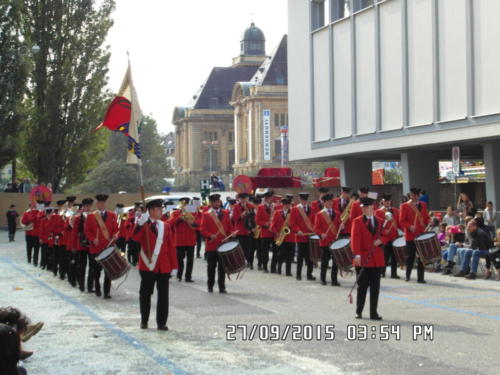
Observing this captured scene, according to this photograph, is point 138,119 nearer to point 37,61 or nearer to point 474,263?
point 474,263

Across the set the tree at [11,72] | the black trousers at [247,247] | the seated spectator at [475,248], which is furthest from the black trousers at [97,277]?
the tree at [11,72]

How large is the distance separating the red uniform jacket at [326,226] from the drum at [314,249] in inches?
18.7

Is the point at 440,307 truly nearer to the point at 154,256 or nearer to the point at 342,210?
the point at 154,256

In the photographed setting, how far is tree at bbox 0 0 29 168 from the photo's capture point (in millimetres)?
48812

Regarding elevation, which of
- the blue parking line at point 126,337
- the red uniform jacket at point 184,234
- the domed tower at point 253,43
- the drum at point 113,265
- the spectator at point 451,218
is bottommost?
the blue parking line at point 126,337

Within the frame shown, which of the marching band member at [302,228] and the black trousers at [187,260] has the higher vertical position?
the marching band member at [302,228]

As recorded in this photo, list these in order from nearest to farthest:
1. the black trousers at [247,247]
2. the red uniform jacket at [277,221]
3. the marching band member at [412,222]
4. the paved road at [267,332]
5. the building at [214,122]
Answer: the paved road at [267,332]
the marching band member at [412,222]
the red uniform jacket at [277,221]
the black trousers at [247,247]
the building at [214,122]

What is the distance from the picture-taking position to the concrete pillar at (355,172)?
128ft

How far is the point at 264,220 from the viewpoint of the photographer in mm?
22516

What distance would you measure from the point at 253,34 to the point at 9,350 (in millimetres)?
145704

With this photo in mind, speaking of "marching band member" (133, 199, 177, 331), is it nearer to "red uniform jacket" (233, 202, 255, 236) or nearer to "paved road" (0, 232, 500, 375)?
"paved road" (0, 232, 500, 375)

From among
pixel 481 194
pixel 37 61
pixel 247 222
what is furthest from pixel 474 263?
pixel 37 61

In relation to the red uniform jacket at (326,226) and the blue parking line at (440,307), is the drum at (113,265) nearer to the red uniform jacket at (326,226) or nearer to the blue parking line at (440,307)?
the blue parking line at (440,307)

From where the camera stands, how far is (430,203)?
33.4 m
